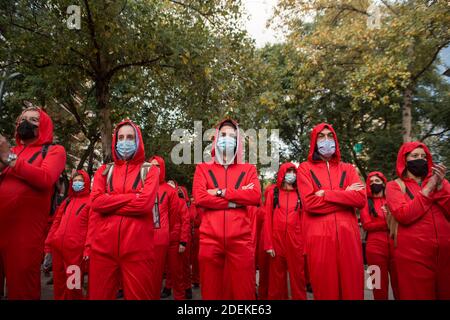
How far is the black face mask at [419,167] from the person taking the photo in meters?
4.64

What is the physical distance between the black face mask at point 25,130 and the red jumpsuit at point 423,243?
172 inches

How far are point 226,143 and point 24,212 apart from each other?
95.0 inches

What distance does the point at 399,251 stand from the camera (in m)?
4.39

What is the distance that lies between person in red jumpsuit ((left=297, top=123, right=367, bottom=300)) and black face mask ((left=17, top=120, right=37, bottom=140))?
128 inches

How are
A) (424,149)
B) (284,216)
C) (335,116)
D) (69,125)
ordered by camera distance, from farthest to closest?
(335,116), (69,125), (284,216), (424,149)

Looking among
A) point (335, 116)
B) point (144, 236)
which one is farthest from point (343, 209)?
point (335, 116)

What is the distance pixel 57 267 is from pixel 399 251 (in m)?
5.06

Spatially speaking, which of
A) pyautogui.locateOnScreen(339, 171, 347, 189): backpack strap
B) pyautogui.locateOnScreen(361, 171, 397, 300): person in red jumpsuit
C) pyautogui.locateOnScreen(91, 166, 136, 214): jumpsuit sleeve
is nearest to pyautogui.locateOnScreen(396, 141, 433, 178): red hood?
pyautogui.locateOnScreen(339, 171, 347, 189): backpack strap

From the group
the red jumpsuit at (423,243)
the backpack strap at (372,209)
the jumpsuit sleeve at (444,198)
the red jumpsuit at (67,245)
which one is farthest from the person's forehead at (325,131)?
the red jumpsuit at (67,245)

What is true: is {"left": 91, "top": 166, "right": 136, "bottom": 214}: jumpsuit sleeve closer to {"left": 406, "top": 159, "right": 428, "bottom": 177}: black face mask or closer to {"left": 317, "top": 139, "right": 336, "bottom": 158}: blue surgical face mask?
{"left": 317, "top": 139, "right": 336, "bottom": 158}: blue surgical face mask

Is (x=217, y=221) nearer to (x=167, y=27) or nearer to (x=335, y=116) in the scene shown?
(x=167, y=27)

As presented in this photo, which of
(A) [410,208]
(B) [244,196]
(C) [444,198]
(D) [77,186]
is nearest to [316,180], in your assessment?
(B) [244,196]

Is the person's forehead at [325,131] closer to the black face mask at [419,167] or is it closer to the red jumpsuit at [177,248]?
the black face mask at [419,167]

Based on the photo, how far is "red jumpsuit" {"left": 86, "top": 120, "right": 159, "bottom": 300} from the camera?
384 centimetres
